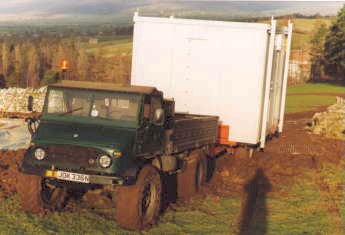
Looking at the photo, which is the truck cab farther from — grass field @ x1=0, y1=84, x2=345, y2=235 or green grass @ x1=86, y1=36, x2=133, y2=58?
green grass @ x1=86, y1=36, x2=133, y2=58

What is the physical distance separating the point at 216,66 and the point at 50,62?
3228cm

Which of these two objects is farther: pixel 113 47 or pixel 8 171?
pixel 113 47

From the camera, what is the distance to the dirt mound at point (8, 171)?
10.8 m

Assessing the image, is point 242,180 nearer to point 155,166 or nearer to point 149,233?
point 155,166

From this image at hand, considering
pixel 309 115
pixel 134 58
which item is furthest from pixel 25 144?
pixel 309 115

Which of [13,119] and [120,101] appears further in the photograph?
[13,119]

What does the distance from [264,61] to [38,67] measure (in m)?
31.5

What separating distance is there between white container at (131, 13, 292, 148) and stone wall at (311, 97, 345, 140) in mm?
6477

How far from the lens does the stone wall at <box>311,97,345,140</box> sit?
20.2 metres

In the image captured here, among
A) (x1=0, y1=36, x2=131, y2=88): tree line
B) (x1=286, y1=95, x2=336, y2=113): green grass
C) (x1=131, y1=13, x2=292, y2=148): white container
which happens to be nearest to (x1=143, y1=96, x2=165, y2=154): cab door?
(x1=131, y1=13, x2=292, y2=148): white container

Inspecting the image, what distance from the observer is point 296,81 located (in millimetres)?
54125

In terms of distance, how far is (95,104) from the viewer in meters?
9.45

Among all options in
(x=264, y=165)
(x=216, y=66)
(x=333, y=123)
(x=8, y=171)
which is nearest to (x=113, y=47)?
(x=333, y=123)

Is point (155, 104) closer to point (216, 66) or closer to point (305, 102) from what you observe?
point (216, 66)
